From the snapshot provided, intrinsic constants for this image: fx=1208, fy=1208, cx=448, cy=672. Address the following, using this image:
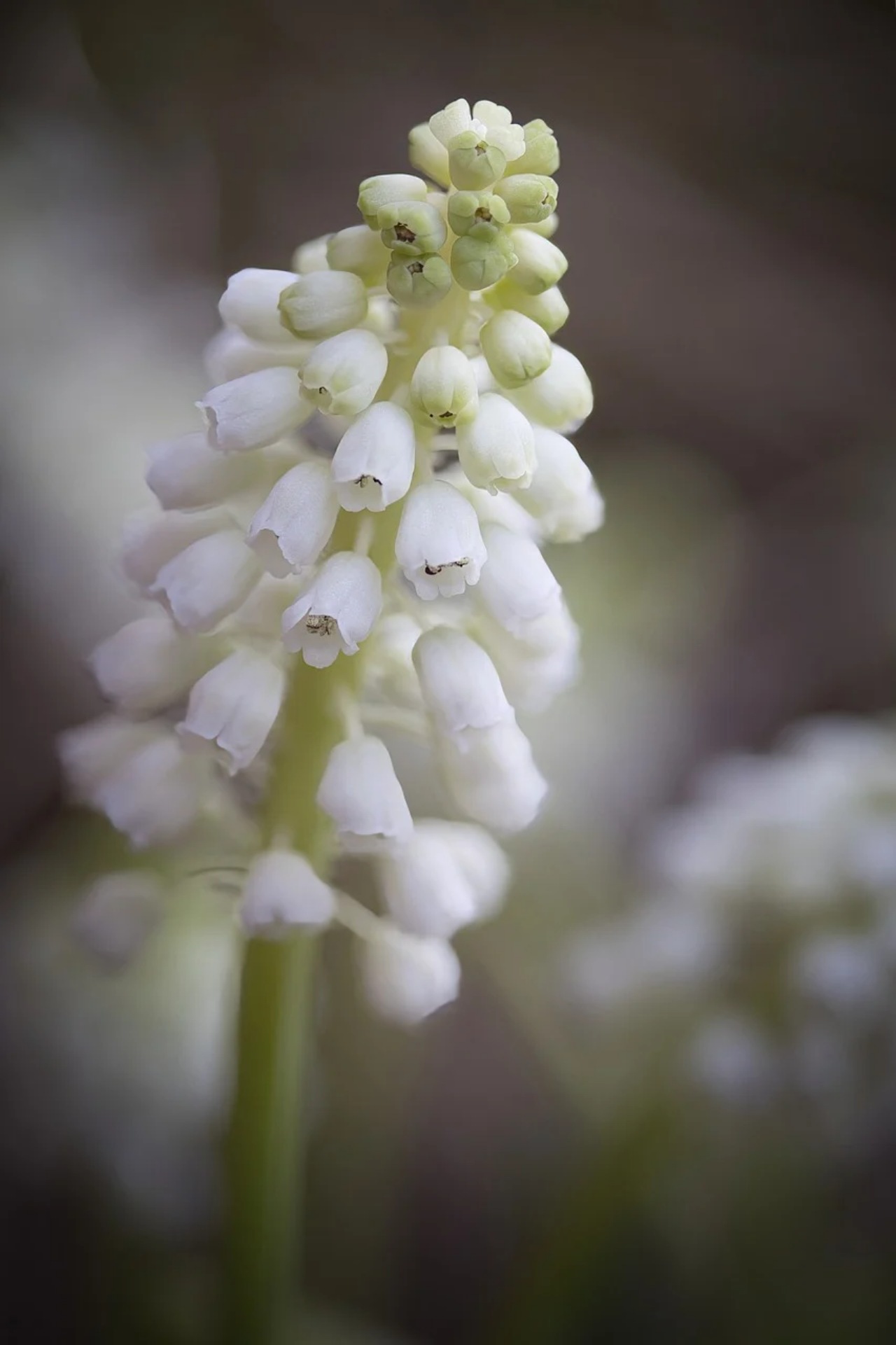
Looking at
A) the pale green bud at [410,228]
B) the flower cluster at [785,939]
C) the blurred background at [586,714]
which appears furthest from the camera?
the blurred background at [586,714]

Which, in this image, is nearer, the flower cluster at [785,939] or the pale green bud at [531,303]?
the pale green bud at [531,303]

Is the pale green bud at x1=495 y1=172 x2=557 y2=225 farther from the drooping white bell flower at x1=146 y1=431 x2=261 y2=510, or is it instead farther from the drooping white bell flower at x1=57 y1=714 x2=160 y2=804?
the drooping white bell flower at x1=57 y1=714 x2=160 y2=804

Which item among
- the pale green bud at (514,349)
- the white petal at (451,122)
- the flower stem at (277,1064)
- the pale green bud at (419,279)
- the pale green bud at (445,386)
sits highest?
the white petal at (451,122)

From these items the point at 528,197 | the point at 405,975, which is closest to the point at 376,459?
the point at 528,197

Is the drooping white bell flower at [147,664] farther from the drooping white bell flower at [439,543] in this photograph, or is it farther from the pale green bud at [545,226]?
the pale green bud at [545,226]

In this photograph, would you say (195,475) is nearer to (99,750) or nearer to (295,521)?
(295,521)

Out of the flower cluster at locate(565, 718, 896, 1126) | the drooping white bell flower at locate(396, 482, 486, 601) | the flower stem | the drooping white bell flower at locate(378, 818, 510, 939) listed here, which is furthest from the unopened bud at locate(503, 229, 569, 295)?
the flower cluster at locate(565, 718, 896, 1126)

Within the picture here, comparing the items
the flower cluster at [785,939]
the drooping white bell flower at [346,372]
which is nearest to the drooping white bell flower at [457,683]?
the drooping white bell flower at [346,372]
